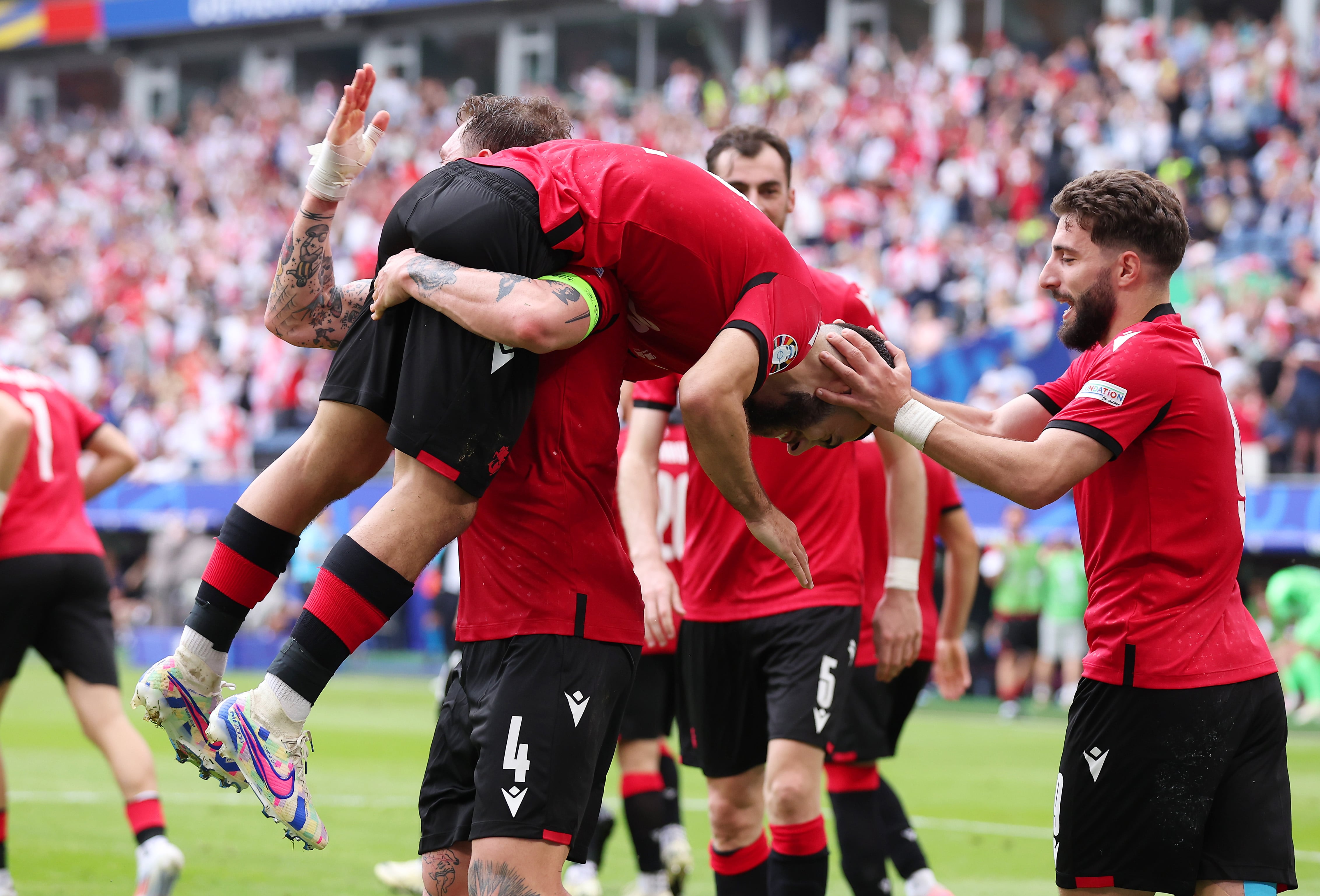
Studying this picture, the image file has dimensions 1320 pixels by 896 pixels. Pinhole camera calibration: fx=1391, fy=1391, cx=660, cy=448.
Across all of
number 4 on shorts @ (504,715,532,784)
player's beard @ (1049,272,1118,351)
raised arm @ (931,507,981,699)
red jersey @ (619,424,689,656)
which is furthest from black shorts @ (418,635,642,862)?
raised arm @ (931,507,981,699)

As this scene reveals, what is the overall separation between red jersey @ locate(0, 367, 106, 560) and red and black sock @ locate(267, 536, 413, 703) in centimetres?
363

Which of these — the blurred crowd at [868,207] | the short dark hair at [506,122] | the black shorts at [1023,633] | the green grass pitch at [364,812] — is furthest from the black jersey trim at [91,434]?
the black shorts at [1023,633]

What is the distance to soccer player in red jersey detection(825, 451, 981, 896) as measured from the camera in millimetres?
5891

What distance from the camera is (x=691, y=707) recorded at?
209 inches

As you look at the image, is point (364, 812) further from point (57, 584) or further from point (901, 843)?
point (901, 843)

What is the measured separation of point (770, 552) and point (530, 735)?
2.03m

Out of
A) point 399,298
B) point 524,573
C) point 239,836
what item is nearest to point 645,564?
point 524,573

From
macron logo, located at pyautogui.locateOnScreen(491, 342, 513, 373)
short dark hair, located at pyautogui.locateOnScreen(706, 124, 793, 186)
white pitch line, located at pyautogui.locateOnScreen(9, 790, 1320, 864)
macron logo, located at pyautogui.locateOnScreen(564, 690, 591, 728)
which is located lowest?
white pitch line, located at pyautogui.locateOnScreen(9, 790, 1320, 864)

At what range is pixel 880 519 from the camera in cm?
662

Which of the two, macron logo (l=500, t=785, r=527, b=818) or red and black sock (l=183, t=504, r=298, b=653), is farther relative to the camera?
red and black sock (l=183, t=504, r=298, b=653)

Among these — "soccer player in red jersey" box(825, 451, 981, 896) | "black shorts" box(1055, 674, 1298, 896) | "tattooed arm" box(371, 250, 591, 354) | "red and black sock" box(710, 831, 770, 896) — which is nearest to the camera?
"tattooed arm" box(371, 250, 591, 354)

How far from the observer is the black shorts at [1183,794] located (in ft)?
12.2

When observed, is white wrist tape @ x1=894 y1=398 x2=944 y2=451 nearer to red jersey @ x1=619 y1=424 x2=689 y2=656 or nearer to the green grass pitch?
red jersey @ x1=619 y1=424 x2=689 y2=656

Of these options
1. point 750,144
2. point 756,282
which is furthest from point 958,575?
point 756,282
